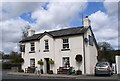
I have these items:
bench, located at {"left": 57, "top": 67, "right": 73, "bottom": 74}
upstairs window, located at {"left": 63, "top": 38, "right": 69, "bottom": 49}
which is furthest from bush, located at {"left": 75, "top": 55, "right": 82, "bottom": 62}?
upstairs window, located at {"left": 63, "top": 38, "right": 69, "bottom": 49}

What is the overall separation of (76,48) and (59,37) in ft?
9.56

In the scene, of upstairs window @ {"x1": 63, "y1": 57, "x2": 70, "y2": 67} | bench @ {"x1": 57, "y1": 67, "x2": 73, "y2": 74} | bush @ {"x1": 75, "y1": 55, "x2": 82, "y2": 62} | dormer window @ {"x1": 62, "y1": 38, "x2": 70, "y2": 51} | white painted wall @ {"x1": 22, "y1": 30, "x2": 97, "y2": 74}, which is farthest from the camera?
dormer window @ {"x1": 62, "y1": 38, "x2": 70, "y2": 51}

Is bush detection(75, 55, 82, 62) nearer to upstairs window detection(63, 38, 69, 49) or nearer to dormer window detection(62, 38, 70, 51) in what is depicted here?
dormer window detection(62, 38, 70, 51)

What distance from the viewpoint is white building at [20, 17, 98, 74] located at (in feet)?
67.9

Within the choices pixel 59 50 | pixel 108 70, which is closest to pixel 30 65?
pixel 59 50

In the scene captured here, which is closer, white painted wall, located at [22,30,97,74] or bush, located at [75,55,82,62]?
bush, located at [75,55,82,62]

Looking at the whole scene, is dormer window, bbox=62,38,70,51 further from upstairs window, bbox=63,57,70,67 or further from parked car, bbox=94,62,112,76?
parked car, bbox=94,62,112,76

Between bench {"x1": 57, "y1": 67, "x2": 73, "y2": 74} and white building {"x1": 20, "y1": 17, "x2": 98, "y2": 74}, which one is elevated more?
Answer: white building {"x1": 20, "y1": 17, "x2": 98, "y2": 74}

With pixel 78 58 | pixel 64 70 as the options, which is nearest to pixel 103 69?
pixel 78 58

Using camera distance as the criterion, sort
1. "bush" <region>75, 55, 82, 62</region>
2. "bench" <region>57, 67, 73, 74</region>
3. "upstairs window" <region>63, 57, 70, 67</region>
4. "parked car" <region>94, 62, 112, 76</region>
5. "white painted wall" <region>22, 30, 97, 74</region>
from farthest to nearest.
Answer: "upstairs window" <region>63, 57, 70, 67</region>
"white painted wall" <region>22, 30, 97, 74</region>
"bench" <region>57, 67, 73, 74</region>
"bush" <region>75, 55, 82, 62</region>
"parked car" <region>94, 62, 112, 76</region>

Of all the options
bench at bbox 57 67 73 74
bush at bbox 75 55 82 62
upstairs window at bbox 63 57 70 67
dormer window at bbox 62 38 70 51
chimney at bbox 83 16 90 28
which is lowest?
bench at bbox 57 67 73 74

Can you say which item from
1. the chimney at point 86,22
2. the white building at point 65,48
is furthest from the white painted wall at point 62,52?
the chimney at point 86,22

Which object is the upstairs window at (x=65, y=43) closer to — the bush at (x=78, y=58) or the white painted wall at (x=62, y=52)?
the white painted wall at (x=62, y=52)

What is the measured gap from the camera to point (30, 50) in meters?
25.5
